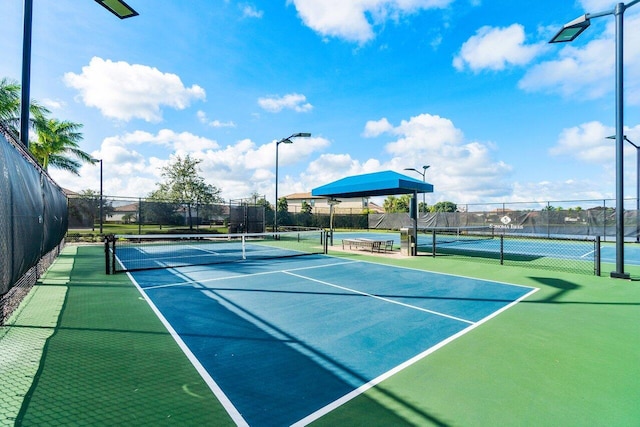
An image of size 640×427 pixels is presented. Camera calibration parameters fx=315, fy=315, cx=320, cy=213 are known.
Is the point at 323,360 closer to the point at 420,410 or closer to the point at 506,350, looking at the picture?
the point at 420,410

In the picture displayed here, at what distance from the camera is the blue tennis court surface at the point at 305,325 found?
11.1 ft

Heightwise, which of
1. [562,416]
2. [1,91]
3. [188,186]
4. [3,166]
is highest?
[1,91]

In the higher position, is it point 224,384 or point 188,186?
point 188,186

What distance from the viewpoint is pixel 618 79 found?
9039mm

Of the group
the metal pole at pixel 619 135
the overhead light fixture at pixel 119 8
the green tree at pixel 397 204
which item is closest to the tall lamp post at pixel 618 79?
the metal pole at pixel 619 135

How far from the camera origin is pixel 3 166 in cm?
375

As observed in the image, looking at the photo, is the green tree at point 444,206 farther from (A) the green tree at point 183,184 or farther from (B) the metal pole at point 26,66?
(B) the metal pole at point 26,66

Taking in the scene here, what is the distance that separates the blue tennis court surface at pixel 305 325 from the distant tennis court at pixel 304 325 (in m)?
0.02

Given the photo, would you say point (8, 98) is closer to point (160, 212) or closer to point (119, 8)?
point (160, 212)

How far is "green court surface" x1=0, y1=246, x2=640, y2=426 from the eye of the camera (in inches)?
116

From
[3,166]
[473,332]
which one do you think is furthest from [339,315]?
[3,166]

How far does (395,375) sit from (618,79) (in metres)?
11.0

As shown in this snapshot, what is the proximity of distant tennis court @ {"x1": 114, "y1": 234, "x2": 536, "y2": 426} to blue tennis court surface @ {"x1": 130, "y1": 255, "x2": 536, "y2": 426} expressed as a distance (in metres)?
0.02

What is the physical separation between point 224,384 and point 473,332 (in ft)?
12.8
